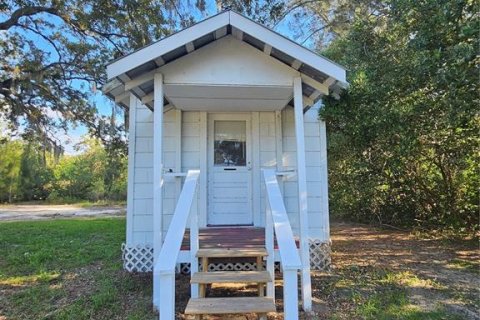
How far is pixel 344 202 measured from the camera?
33.4ft

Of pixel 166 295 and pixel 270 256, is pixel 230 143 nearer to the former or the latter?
pixel 270 256

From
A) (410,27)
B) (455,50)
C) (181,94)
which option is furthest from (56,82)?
(455,50)

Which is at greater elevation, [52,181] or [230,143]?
[52,181]

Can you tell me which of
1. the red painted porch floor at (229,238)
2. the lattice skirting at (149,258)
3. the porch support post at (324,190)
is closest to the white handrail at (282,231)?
the red painted porch floor at (229,238)

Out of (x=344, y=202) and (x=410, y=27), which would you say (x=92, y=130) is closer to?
(x=344, y=202)

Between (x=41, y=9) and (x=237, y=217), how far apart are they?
7196 mm

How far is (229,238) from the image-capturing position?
4887mm

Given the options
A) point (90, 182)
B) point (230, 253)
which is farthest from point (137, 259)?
point (90, 182)

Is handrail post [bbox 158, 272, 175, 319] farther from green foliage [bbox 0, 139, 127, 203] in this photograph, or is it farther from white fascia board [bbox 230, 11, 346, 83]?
green foliage [bbox 0, 139, 127, 203]

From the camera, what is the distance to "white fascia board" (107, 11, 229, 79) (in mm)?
4039

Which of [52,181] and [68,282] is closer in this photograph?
[68,282]

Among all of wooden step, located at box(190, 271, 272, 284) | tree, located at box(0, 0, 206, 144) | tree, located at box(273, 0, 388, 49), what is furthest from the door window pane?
tree, located at box(273, 0, 388, 49)

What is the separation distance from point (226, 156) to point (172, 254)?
3.38m

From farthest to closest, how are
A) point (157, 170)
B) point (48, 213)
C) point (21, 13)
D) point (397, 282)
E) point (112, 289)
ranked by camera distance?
point (48, 213)
point (21, 13)
point (397, 282)
point (112, 289)
point (157, 170)
